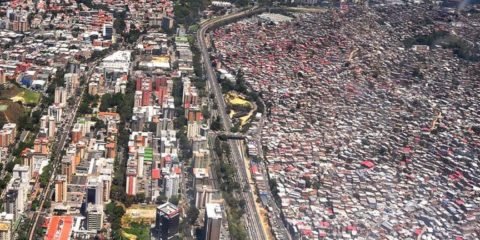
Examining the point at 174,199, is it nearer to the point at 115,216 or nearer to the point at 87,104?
the point at 115,216

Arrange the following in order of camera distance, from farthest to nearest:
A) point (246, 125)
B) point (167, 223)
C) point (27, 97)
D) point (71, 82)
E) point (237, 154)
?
point (71, 82), point (27, 97), point (246, 125), point (237, 154), point (167, 223)

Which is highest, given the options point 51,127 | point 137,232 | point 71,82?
point 71,82

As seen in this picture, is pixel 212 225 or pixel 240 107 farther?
pixel 240 107

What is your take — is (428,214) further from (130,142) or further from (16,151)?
(16,151)

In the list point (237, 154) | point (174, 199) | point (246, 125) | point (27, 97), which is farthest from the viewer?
point (27, 97)

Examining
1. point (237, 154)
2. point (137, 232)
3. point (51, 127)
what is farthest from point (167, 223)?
point (51, 127)

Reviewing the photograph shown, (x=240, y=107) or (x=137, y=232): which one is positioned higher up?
(x=240, y=107)

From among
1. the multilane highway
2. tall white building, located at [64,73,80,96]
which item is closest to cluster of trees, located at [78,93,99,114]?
tall white building, located at [64,73,80,96]

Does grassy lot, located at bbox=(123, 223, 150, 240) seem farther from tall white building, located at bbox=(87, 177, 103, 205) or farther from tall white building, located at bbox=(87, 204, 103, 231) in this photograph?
tall white building, located at bbox=(87, 177, 103, 205)
